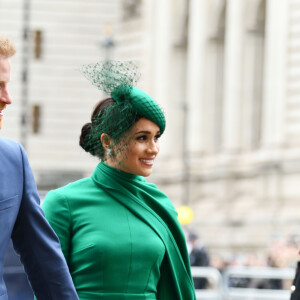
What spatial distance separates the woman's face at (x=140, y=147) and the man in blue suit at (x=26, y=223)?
1.43 m

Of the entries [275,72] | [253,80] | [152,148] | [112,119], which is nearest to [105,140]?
[112,119]

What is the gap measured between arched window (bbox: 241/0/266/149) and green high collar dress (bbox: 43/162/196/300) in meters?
38.7

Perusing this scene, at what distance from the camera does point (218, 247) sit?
4216 centimetres

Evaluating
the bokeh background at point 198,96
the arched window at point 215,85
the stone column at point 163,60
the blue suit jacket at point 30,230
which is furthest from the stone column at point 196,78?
the blue suit jacket at point 30,230

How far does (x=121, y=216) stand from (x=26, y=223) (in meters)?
1.50

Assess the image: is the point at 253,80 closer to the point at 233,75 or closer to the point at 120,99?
the point at 233,75

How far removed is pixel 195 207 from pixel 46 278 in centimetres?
4181

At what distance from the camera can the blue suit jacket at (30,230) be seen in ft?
15.4

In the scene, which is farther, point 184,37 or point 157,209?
point 184,37

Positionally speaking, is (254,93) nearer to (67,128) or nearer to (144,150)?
(67,128)

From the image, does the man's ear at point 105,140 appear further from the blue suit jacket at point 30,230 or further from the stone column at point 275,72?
the stone column at point 275,72

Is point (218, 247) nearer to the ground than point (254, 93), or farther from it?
nearer to the ground

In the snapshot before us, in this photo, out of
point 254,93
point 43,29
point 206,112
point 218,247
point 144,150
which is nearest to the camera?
point 144,150

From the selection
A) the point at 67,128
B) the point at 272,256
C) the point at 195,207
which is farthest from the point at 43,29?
the point at 272,256
